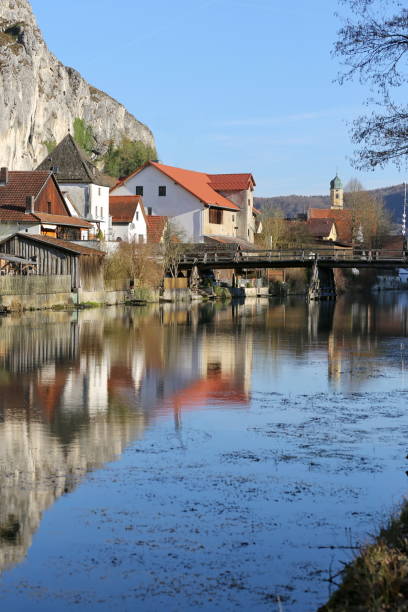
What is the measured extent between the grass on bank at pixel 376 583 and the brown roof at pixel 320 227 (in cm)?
11518

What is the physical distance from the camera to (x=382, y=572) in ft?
24.1

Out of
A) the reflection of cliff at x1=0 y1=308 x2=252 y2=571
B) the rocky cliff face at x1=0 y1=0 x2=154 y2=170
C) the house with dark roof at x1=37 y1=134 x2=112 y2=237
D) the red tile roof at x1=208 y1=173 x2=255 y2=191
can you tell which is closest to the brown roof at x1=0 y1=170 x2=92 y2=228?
the house with dark roof at x1=37 y1=134 x2=112 y2=237

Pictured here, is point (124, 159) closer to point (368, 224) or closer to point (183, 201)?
point (368, 224)

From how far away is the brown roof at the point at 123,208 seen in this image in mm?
75562

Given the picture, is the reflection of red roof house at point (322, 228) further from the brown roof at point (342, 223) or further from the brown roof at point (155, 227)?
the brown roof at point (155, 227)

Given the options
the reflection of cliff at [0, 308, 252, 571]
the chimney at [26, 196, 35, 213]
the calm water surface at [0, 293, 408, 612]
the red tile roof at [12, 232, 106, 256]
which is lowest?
the calm water surface at [0, 293, 408, 612]

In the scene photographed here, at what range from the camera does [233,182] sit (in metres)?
95.6

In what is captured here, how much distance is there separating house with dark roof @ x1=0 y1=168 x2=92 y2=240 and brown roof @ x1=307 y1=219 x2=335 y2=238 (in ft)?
211

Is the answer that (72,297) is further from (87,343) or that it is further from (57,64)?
(57,64)

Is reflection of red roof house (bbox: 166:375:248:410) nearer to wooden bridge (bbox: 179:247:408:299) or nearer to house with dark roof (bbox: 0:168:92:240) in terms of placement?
house with dark roof (bbox: 0:168:92:240)

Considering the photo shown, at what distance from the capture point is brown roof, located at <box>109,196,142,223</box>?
75562 mm

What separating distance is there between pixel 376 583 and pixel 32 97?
109 m

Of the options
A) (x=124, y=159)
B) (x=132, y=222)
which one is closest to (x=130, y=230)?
(x=132, y=222)

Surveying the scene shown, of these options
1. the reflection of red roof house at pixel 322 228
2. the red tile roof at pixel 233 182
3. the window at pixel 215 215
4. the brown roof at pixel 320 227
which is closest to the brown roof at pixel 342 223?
the reflection of red roof house at pixel 322 228
